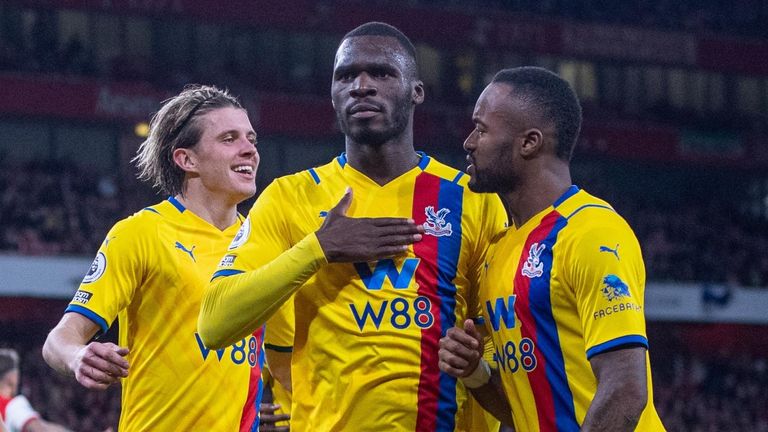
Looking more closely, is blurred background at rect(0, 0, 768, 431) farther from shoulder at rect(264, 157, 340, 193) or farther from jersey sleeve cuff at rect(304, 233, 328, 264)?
jersey sleeve cuff at rect(304, 233, 328, 264)

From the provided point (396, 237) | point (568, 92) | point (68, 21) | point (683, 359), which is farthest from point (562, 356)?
point (68, 21)

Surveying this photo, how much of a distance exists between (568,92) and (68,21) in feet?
75.3

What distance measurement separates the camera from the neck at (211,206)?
496 cm

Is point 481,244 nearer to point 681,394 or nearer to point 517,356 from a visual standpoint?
point 517,356

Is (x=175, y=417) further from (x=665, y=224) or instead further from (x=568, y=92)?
(x=665, y=224)

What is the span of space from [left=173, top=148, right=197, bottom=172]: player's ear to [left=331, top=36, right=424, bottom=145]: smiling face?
1.14 meters

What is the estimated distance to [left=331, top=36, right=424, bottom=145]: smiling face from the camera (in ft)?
13.0

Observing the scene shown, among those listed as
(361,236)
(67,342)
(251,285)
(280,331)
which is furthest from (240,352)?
(361,236)

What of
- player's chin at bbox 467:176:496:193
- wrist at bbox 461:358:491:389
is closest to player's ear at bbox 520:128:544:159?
player's chin at bbox 467:176:496:193

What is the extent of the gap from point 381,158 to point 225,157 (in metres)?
1.07

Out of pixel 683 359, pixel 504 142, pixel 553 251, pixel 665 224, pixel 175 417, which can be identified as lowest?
pixel 683 359

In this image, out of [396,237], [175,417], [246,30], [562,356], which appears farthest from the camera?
[246,30]

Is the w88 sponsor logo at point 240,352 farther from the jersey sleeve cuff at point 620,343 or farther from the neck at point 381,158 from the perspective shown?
the jersey sleeve cuff at point 620,343

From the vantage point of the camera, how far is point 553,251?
11.7 ft
